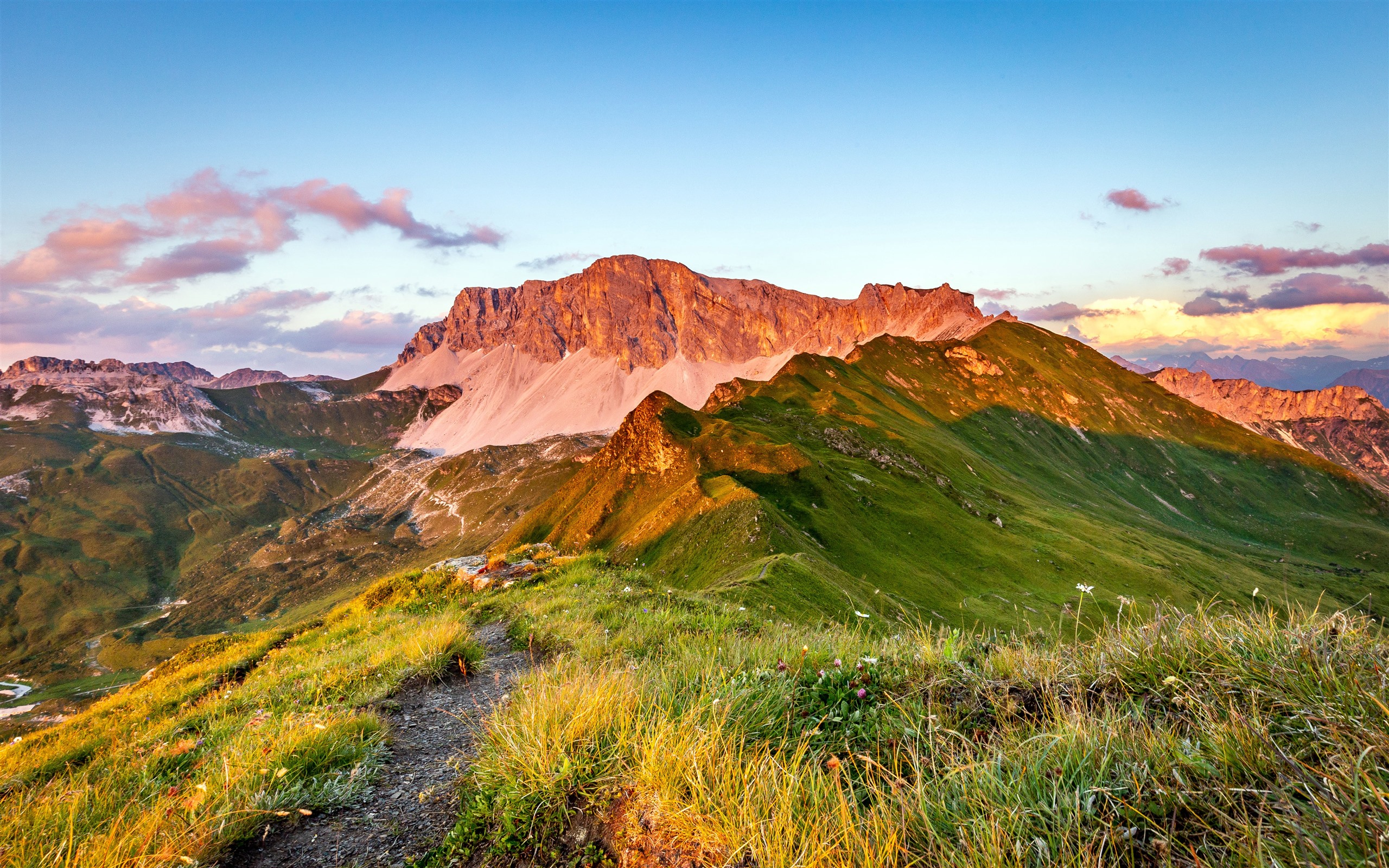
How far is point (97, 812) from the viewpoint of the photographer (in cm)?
468

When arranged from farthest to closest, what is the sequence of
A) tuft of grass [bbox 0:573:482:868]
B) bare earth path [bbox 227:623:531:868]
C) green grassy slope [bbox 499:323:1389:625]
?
1. green grassy slope [bbox 499:323:1389:625]
2. bare earth path [bbox 227:623:531:868]
3. tuft of grass [bbox 0:573:482:868]

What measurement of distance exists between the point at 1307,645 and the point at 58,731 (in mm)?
20691

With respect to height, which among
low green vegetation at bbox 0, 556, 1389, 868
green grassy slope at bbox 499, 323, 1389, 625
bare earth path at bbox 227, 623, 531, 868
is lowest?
green grassy slope at bbox 499, 323, 1389, 625

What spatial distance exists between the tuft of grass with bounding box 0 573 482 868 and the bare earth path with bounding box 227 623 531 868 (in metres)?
0.18

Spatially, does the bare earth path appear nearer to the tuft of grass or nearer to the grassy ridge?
the tuft of grass

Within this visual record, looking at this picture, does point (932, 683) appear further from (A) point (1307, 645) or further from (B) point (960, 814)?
(A) point (1307, 645)

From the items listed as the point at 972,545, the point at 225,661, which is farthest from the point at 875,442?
the point at 225,661

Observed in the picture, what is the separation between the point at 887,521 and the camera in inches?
3159

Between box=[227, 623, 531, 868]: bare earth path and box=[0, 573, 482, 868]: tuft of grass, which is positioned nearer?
box=[0, 573, 482, 868]: tuft of grass

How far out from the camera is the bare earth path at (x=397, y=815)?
4.56 metres

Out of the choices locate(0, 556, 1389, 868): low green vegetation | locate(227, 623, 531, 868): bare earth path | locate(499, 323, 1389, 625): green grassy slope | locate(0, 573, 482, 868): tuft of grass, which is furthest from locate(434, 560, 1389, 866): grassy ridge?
locate(499, 323, 1389, 625): green grassy slope

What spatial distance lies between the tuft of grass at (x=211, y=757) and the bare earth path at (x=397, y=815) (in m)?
0.18

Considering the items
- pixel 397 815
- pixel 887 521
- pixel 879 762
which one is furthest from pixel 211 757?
pixel 887 521

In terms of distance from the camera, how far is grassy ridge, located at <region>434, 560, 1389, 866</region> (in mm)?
2930
